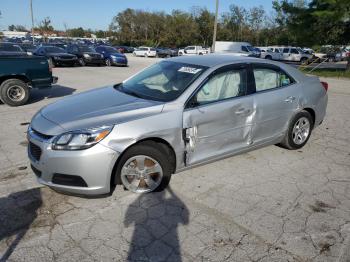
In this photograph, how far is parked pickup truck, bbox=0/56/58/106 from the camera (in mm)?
8766

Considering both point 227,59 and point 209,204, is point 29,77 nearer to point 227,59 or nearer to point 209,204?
point 227,59

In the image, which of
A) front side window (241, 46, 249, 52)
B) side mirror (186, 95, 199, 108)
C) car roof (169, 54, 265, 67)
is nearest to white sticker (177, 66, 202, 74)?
car roof (169, 54, 265, 67)

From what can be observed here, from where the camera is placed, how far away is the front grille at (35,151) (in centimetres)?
365

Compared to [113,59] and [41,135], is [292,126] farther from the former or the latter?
[113,59]

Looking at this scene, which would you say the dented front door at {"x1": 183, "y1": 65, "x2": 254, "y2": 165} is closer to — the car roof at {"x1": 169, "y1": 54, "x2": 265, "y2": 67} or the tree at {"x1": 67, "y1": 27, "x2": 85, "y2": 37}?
the car roof at {"x1": 169, "y1": 54, "x2": 265, "y2": 67}

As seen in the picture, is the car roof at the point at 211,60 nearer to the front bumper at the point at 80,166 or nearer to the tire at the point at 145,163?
the tire at the point at 145,163

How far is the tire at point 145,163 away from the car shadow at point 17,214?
964 mm

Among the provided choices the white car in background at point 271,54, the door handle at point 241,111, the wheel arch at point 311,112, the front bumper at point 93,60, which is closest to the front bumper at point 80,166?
the door handle at point 241,111

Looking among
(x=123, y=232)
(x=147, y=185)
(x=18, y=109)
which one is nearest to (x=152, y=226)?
(x=123, y=232)

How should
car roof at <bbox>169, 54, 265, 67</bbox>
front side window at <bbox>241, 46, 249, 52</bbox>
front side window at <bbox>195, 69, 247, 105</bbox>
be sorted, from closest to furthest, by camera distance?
1. front side window at <bbox>195, 69, 247, 105</bbox>
2. car roof at <bbox>169, 54, 265, 67</bbox>
3. front side window at <bbox>241, 46, 249, 52</bbox>

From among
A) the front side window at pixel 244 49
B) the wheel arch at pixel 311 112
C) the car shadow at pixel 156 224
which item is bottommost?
the car shadow at pixel 156 224

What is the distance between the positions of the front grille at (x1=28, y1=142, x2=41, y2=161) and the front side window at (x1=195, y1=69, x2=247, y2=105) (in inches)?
75.4

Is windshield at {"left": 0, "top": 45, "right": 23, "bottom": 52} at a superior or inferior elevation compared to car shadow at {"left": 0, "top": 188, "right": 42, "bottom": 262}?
superior

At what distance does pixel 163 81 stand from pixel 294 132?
2386mm
